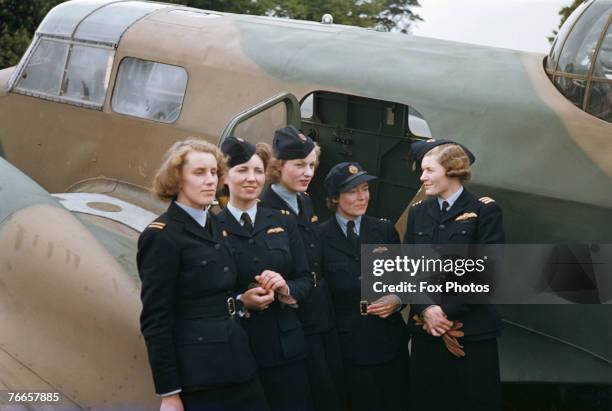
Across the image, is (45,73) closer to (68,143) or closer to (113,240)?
(68,143)

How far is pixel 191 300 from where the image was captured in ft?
12.9

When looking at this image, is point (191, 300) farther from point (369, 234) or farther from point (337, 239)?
point (369, 234)

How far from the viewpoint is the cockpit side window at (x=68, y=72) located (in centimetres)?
806

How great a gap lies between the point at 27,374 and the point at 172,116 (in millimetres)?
3360

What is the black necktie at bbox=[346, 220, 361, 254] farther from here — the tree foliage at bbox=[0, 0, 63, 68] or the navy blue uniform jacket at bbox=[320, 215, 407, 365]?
the tree foliage at bbox=[0, 0, 63, 68]

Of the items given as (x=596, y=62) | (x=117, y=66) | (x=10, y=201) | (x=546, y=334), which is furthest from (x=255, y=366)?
(x=117, y=66)

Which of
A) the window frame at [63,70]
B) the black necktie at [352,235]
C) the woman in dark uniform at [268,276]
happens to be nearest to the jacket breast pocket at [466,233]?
the black necktie at [352,235]

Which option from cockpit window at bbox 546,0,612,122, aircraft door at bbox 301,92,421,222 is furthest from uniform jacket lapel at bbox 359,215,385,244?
aircraft door at bbox 301,92,421,222

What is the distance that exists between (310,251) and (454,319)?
3.04 feet

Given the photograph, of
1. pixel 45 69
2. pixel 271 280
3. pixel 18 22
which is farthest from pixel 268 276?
pixel 18 22

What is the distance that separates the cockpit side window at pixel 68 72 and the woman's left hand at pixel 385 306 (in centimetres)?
415

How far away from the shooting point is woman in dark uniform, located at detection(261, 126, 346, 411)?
187 inches

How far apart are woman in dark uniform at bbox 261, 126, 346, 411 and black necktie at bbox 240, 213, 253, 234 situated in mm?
388

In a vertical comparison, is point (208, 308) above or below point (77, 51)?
below
